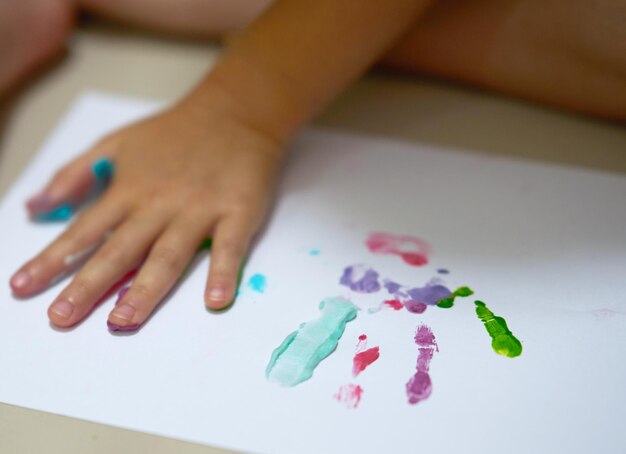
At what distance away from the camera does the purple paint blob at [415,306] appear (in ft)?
1.77

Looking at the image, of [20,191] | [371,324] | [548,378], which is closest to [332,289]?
[371,324]

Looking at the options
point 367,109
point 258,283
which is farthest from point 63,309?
point 367,109

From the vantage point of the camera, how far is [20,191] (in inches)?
26.0

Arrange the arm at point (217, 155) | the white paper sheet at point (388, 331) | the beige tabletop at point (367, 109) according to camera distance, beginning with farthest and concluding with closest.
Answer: the beige tabletop at point (367, 109)
the arm at point (217, 155)
the white paper sheet at point (388, 331)

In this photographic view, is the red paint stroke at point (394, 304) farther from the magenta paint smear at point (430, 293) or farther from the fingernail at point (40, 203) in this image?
the fingernail at point (40, 203)

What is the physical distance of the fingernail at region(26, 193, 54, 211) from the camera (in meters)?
0.63

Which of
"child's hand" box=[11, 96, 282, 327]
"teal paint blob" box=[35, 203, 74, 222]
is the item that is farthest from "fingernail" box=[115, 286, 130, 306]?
"teal paint blob" box=[35, 203, 74, 222]

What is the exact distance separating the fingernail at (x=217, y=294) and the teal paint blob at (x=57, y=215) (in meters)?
0.18

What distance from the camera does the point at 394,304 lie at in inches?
21.4

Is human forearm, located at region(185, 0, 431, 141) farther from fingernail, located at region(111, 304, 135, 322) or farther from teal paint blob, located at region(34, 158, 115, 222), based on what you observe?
fingernail, located at region(111, 304, 135, 322)

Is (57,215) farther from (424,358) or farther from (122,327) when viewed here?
(424,358)

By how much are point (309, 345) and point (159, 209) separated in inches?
7.4

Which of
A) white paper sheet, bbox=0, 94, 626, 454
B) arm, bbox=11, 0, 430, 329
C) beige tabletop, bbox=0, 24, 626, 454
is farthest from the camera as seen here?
beige tabletop, bbox=0, 24, 626, 454

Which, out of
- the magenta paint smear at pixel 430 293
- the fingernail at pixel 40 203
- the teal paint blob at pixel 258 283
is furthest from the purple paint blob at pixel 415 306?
the fingernail at pixel 40 203
